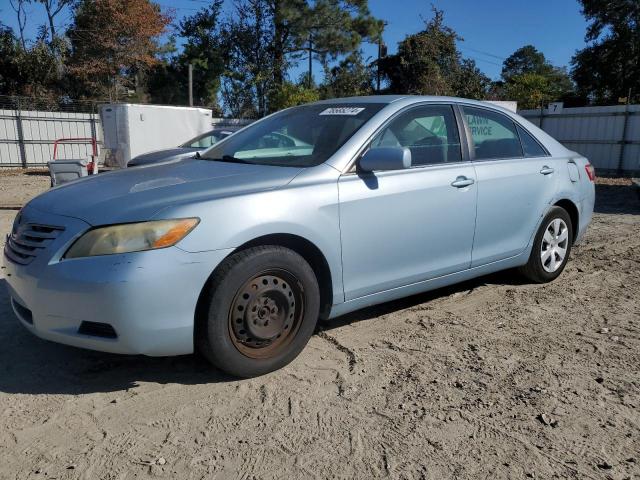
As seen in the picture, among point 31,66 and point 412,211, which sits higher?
point 31,66

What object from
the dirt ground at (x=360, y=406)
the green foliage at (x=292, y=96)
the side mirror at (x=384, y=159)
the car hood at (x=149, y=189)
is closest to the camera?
the dirt ground at (x=360, y=406)

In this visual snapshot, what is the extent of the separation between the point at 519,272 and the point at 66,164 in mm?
6678

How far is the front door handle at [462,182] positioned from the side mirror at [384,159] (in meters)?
0.66

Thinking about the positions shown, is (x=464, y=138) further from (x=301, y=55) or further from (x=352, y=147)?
(x=301, y=55)

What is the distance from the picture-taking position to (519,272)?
500cm

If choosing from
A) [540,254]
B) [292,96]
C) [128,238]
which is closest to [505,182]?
[540,254]

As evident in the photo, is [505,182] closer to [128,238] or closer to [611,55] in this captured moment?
[128,238]

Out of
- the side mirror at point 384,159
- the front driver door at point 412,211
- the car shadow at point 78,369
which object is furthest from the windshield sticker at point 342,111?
the car shadow at point 78,369

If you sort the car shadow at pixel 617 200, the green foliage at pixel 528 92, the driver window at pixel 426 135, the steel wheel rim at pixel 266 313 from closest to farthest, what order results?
the steel wheel rim at pixel 266 313 → the driver window at pixel 426 135 → the car shadow at pixel 617 200 → the green foliage at pixel 528 92

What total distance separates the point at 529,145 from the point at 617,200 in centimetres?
782

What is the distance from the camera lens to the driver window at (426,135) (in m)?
3.77

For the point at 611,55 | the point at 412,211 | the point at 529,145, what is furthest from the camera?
the point at 611,55

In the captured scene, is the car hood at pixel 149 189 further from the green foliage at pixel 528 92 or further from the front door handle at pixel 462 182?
the green foliage at pixel 528 92

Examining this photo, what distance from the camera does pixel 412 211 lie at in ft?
12.0
